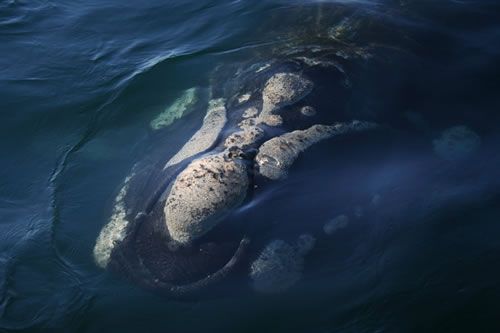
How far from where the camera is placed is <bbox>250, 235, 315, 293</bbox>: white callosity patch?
7.55 metres

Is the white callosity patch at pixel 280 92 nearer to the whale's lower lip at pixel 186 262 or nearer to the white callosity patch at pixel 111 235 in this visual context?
the whale's lower lip at pixel 186 262

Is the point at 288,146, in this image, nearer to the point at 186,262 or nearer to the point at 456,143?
the point at 186,262

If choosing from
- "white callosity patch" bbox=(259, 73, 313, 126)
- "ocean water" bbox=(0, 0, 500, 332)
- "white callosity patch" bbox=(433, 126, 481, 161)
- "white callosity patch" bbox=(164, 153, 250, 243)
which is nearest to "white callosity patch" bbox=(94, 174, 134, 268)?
"ocean water" bbox=(0, 0, 500, 332)

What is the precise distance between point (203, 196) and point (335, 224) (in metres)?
1.73

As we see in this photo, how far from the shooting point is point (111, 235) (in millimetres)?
8320

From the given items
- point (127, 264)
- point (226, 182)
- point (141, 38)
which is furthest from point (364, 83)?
point (141, 38)

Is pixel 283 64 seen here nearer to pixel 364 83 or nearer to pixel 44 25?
pixel 364 83

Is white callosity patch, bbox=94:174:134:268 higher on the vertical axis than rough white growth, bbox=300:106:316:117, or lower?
lower

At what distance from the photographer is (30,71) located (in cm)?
1373

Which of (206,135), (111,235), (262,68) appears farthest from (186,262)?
(262,68)

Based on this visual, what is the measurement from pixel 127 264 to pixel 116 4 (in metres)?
10.7

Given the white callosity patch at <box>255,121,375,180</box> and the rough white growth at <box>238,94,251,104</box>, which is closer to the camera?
the white callosity patch at <box>255,121,375,180</box>

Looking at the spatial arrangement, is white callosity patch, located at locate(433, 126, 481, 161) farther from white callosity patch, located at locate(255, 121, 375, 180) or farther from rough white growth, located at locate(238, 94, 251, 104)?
rough white growth, located at locate(238, 94, 251, 104)

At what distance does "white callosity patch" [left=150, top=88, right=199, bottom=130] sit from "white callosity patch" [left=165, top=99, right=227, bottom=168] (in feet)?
2.45
